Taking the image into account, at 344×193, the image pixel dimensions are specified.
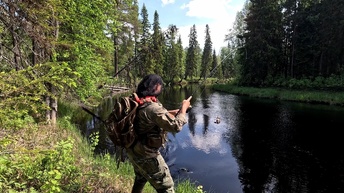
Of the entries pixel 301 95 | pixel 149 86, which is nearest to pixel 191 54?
pixel 301 95

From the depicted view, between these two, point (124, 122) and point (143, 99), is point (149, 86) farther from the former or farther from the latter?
point (124, 122)

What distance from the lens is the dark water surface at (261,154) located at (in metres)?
9.16

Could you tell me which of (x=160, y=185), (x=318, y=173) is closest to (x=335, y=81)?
(x=318, y=173)

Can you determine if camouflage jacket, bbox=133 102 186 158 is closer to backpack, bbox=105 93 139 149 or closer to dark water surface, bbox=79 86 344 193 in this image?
backpack, bbox=105 93 139 149

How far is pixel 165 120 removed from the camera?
2.95m

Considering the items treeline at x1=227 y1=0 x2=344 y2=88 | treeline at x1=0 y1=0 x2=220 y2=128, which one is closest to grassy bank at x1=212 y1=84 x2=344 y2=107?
treeline at x1=227 y1=0 x2=344 y2=88

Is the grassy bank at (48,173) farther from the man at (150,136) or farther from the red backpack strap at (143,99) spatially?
the red backpack strap at (143,99)

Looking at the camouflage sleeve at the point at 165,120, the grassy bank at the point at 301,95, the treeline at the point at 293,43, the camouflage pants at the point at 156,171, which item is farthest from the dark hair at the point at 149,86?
the treeline at the point at 293,43

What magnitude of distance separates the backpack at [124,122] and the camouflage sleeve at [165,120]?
28 centimetres

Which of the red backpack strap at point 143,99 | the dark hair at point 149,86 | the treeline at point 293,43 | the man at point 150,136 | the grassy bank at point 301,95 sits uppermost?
the treeline at point 293,43

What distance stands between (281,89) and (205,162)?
27.0m

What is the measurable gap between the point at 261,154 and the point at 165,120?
10324mm

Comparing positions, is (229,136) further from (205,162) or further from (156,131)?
(156,131)

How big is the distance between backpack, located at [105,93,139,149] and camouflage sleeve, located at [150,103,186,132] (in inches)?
10.8
